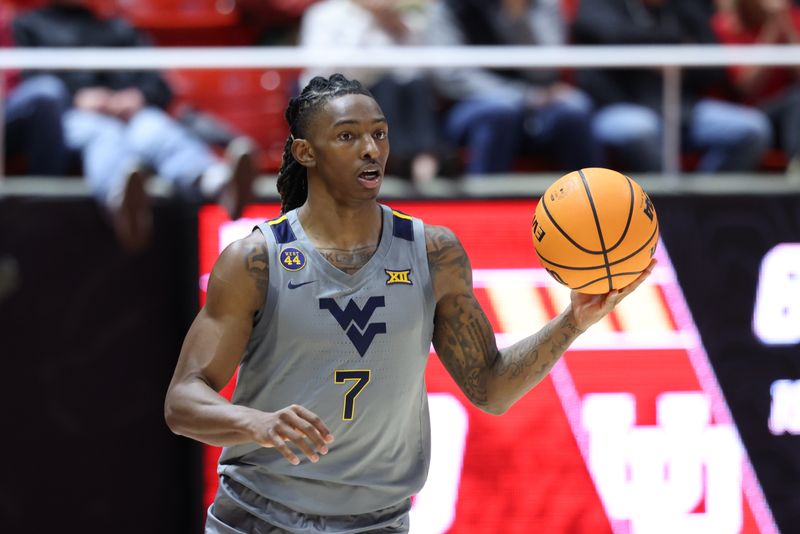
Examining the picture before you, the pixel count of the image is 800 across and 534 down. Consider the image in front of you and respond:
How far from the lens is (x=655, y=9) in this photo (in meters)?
6.70

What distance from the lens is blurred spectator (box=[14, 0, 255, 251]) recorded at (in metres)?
5.27

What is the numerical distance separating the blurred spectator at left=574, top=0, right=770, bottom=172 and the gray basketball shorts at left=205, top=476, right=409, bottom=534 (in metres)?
3.27

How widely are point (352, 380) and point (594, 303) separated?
25.7 inches

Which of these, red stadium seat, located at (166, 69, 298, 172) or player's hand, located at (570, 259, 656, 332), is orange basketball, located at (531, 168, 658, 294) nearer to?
player's hand, located at (570, 259, 656, 332)

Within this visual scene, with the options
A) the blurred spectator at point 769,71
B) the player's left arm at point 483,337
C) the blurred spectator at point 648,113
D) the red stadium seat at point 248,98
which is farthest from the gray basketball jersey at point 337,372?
the blurred spectator at point 769,71

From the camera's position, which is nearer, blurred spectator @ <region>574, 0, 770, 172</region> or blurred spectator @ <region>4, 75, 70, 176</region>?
blurred spectator @ <region>4, 75, 70, 176</region>

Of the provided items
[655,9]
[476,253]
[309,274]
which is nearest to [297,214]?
[309,274]

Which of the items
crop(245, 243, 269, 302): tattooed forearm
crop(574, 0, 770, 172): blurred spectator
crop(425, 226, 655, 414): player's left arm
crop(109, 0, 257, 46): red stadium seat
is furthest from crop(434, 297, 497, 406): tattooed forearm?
crop(109, 0, 257, 46): red stadium seat

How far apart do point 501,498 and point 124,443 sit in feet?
5.54

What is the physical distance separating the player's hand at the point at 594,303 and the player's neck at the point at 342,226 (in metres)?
0.55

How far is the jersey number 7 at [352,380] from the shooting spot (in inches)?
123

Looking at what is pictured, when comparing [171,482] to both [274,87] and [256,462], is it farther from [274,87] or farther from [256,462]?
[256,462]

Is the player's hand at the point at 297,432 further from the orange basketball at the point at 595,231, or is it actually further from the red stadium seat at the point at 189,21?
the red stadium seat at the point at 189,21

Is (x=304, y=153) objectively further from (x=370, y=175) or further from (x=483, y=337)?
(x=483, y=337)
